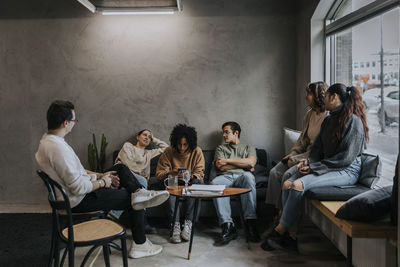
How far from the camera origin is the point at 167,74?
5.36m

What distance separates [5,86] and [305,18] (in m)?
3.99

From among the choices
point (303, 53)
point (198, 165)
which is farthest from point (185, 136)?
point (303, 53)

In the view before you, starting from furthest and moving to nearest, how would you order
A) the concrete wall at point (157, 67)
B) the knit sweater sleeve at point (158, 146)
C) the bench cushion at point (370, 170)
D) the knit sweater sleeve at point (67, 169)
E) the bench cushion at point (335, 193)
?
the concrete wall at point (157, 67), the knit sweater sleeve at point (158, 146), the bench cushion at point (370, 170), the bench cushion at point (335, 193), the knit sweater sleeve at point (67, 169)

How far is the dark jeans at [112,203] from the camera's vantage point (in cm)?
313

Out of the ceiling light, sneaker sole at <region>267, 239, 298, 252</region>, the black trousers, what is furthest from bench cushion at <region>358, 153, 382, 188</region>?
the ceiling light

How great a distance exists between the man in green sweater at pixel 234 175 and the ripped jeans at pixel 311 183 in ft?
1.65

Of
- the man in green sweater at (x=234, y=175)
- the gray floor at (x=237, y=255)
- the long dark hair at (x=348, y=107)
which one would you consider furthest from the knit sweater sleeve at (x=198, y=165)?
the long dark hair at (x=348, y=107)

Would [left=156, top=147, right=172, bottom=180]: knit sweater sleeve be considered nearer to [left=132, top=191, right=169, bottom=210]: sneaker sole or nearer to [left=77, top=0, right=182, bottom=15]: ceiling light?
[left=132, top=191, right=169, bottom=210]: sneaker sole

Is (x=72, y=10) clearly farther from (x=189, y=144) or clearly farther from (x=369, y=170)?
(x=369, y=170)

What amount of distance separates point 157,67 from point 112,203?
256 centimetres

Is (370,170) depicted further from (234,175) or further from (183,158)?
(183,158)

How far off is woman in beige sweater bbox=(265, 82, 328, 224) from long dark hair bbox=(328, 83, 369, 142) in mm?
439

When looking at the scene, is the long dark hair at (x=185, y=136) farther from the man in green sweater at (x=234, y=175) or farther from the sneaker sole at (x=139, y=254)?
the sneaker sole at (x=139, y=254)

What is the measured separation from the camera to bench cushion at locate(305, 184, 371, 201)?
3.29m
